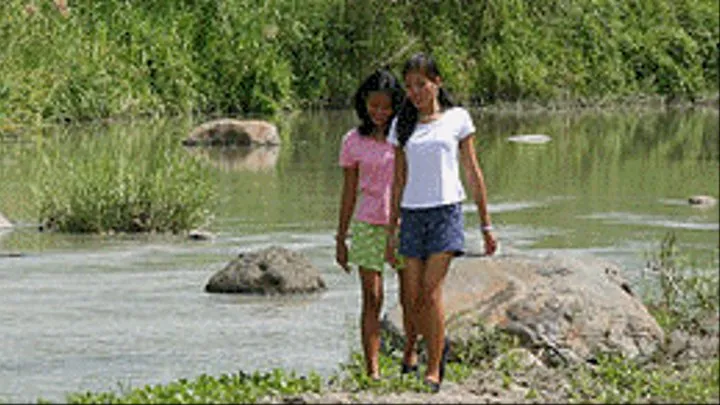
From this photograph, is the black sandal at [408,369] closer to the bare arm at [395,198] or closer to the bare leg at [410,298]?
the bare leg at [410,298]

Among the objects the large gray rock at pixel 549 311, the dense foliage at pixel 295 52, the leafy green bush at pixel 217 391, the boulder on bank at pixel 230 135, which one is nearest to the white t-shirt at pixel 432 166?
the leafy green bush at pixel 217 391

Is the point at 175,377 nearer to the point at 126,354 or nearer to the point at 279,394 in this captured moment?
the point at 126,354

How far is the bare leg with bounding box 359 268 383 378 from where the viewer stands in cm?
1036

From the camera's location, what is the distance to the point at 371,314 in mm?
10438

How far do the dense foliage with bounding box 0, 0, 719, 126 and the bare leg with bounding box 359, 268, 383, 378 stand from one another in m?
23.2

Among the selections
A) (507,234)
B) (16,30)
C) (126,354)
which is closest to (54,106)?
(16,30)

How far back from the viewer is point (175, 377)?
38.0 feet

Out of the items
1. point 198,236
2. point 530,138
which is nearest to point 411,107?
point 198,236

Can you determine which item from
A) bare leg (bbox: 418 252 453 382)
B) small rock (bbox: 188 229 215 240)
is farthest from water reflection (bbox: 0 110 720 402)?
bare leg (bbox: 418 252 453 382)

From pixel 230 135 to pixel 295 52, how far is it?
12595mm

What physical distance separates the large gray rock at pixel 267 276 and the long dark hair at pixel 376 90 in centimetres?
509

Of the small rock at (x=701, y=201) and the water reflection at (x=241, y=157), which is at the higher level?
the small rock at (x=701, y=201)

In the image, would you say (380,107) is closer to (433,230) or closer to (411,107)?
(411,107)

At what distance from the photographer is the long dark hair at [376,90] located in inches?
409
